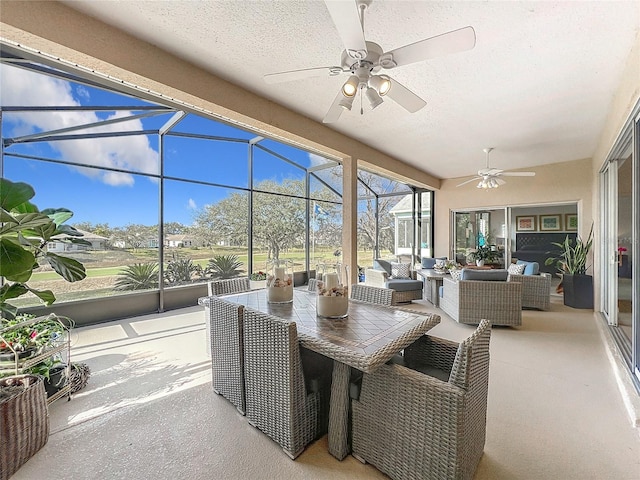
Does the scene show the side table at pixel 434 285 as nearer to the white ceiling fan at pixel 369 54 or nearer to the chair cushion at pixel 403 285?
the chair cushion at pixel 403 285

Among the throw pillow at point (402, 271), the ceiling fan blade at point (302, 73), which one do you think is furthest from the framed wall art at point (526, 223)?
the ceiling fan blade at point (302, 73)

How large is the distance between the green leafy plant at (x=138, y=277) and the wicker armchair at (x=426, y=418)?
454cm

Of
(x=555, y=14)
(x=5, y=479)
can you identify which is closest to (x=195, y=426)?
(x=5, y=479)

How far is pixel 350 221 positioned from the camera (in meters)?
4.42

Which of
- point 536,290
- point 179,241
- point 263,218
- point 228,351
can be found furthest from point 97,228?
point 536,290

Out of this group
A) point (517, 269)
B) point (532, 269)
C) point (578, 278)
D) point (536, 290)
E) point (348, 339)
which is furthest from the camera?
point (517, 269)

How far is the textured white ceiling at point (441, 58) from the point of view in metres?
1.93

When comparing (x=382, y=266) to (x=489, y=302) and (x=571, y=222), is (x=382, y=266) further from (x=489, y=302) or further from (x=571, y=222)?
(x=571, y=222)

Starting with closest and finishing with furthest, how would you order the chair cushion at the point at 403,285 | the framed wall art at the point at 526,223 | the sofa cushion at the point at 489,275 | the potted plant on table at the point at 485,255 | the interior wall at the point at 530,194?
1. the sofa cushion at the point at 489,275
2. the chair cushion at the point at 403,285
3. the interior wall at the point at 530,194
4. the potted plant on table at the point at 485,255
5. the framed wall art at the point at 526,223

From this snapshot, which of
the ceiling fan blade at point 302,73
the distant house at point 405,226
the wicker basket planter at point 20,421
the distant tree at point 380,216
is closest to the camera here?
the wicker basket planter at point 20,421

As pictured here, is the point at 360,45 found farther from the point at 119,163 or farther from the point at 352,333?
the point at 119,163

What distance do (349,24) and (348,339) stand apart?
5.40ft

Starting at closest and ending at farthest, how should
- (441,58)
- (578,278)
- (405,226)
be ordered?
1. (441,58)
2. (578,278)
3. (405,226)

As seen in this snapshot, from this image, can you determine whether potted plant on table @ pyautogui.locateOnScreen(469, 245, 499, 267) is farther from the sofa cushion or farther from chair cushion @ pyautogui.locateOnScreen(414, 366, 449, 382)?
chair cushion @ pyautogui.locateOnScreen(414, 366, 449, 382)
